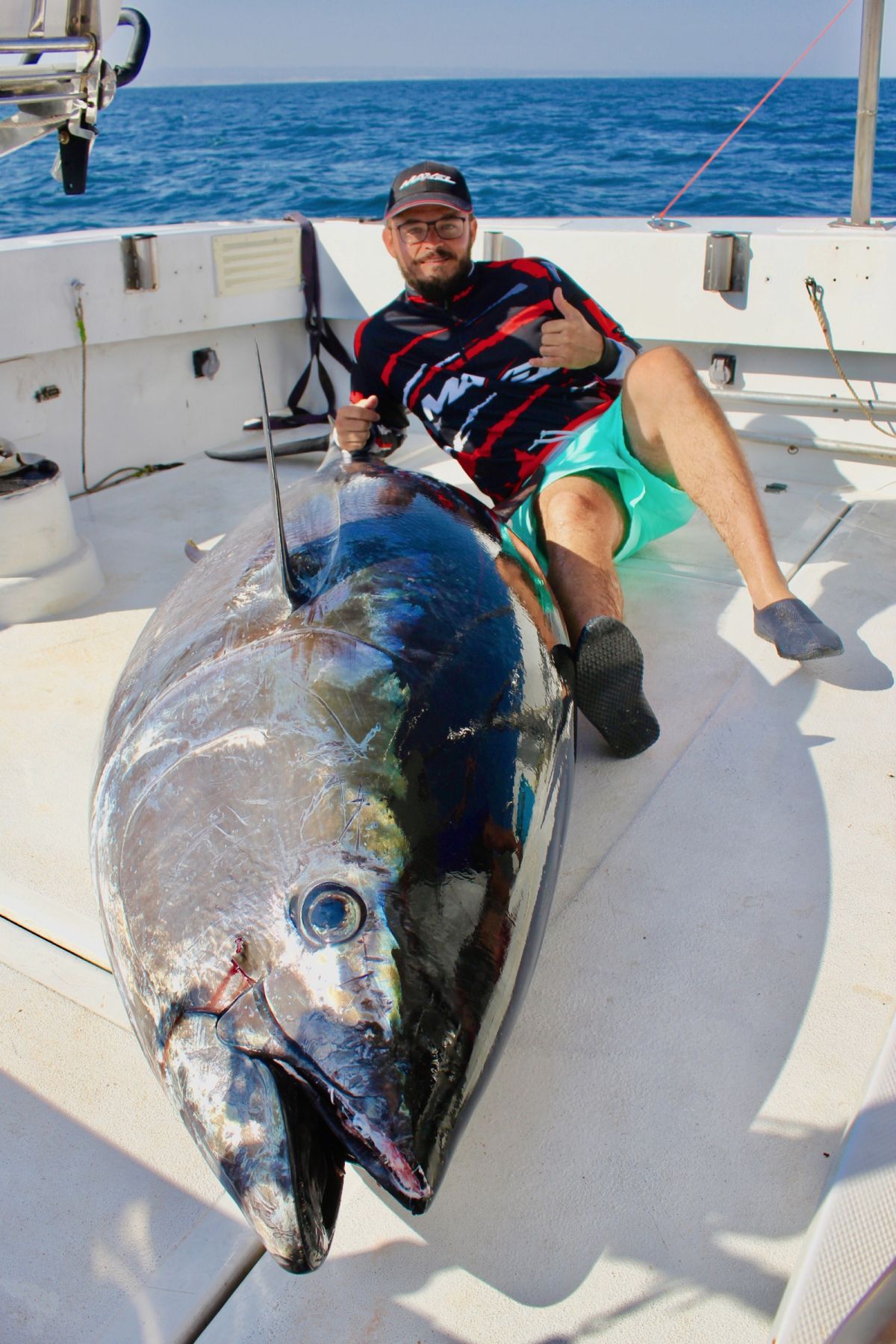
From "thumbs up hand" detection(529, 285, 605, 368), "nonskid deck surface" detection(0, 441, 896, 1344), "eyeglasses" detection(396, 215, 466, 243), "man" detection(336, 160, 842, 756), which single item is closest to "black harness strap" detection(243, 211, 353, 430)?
"man" detection(336, 160, 842, 756)

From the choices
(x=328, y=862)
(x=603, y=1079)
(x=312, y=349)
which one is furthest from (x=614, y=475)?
(x=312, y=349)

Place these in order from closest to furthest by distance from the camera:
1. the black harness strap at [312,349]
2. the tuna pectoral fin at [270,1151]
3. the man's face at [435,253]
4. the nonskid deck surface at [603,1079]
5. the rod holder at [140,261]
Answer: the tuna pectoral fin at [270,1151]
the nonskid deck surface at [603,1079]
the man's face at [435,253]
the rod holder at [140,261]
the black harness strap at [312,349]

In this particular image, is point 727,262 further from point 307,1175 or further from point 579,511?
point 307,1175

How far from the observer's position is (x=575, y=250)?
3.91m

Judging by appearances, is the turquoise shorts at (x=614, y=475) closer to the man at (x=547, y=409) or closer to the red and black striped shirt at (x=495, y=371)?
the man at (x=547, y=409)

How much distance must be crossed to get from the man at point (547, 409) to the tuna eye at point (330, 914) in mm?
1285

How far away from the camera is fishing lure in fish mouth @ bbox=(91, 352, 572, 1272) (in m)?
0.98

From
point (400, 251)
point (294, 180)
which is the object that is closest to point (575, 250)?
point (400, 251)

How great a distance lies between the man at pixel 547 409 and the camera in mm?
2436

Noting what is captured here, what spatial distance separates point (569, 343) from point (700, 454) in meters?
0.55

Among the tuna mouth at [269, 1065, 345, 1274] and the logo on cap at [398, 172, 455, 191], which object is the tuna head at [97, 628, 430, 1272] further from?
the logo on cap at [398, 172, 455, 191]

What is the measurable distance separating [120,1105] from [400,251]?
8.19 ft

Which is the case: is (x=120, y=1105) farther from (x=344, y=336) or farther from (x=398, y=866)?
(x=344, y=336)

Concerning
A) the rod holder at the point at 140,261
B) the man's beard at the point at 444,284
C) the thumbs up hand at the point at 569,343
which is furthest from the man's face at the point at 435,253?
the rod holder at the point at 140,261
